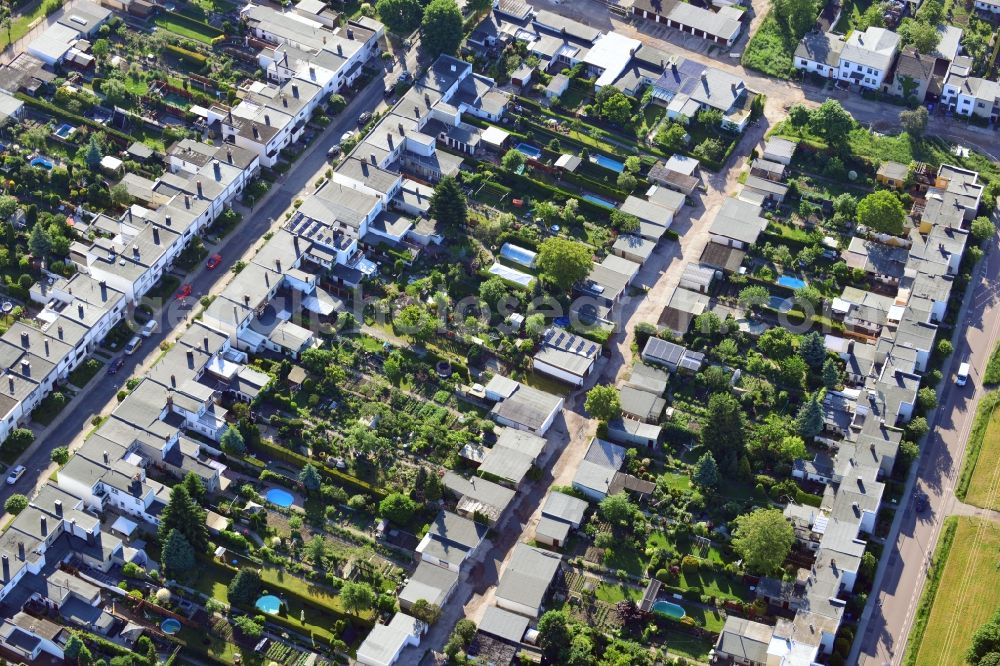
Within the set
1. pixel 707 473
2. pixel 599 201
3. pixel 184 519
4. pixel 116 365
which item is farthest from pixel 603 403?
pixel 116 365

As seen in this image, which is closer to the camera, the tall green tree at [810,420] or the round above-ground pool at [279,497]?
the round above-ground pool at [279,497]

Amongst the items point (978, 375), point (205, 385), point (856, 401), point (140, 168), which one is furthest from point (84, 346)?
point (978, 375)

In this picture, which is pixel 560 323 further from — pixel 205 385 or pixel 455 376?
pixel 205 385

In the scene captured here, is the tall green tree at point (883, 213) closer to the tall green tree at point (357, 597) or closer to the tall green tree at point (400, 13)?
the tall green tree at point (400, 13)

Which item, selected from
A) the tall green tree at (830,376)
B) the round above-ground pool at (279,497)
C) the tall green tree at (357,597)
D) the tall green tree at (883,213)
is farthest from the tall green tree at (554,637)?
the tall green tree at (883,213)

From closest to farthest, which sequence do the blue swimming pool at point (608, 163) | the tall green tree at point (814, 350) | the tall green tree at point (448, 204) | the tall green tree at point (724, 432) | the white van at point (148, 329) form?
1. the tall green tree at point (724, 432)
2. the tall green tree at point (814, 350)
3. the white van at point (148, 329)
4. the tall green tree at point (448, 204)
5. the blue swimming pool at point (608, 163)

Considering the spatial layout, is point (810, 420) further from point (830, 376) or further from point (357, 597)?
point (357, 597)
